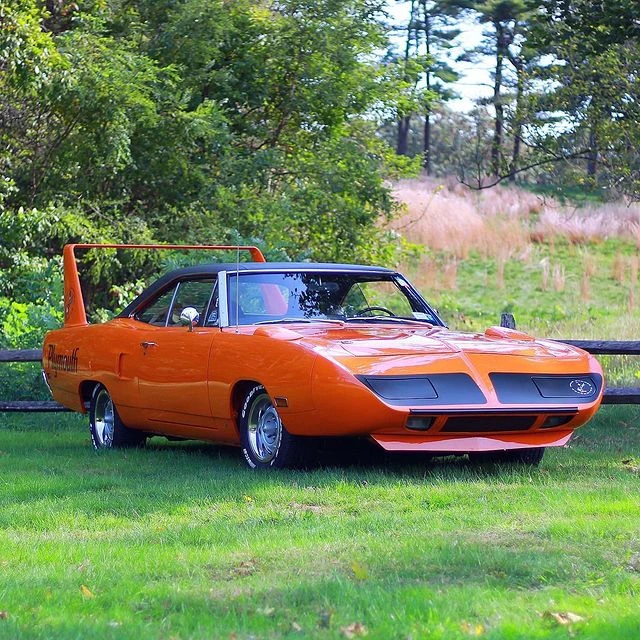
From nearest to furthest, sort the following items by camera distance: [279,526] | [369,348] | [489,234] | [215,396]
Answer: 1. [279,526]
2. [369,348]
3. [215,396]
4. [489,234]

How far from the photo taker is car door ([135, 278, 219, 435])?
9.24 m

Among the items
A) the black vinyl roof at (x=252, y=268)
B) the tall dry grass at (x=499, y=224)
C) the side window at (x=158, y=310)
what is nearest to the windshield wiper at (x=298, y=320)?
the black vinyl roof at (x=252, y=268)

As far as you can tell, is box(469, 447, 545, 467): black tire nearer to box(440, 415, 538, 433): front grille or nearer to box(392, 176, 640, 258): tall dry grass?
box(440, 415, 538, 433): front grille

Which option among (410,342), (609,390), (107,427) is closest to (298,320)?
(410,342)

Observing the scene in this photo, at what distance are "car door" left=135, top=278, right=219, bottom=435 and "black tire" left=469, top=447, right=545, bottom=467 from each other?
2016 millimetres

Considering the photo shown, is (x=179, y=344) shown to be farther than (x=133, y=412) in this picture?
No

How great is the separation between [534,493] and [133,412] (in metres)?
3.84

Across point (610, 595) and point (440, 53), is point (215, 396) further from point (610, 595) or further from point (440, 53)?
point (440, 53)

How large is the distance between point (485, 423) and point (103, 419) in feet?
12.9

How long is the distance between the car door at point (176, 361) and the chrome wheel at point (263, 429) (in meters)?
0.49

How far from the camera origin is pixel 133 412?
10148 mm

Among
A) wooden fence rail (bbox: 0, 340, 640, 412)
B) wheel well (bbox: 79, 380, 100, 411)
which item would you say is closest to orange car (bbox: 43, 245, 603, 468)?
wheel well (bbox: 79, 380, 100, 411)

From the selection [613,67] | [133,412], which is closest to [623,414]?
[613,67]

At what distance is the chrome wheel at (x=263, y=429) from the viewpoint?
8.58m
